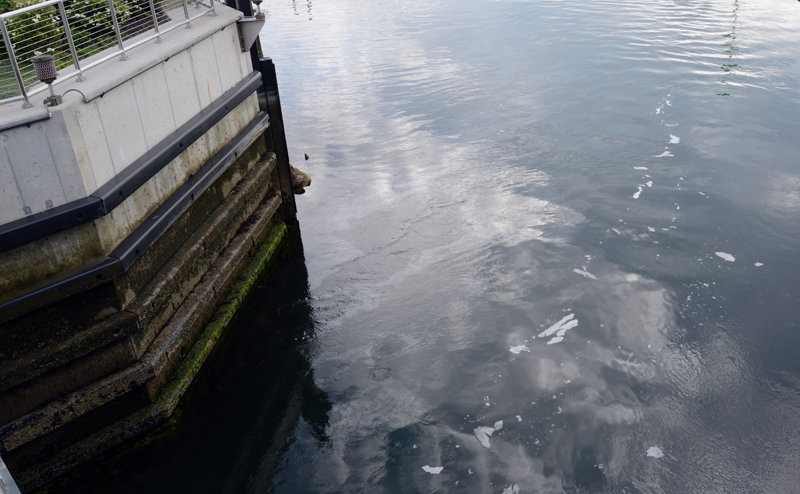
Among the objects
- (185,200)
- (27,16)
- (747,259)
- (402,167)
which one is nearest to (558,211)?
(747,259)

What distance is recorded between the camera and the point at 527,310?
885 cm

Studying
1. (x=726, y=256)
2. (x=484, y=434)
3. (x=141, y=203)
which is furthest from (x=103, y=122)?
(x=726, y=256)

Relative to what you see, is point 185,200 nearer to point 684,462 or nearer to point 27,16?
point 27,16

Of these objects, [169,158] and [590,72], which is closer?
[169,158]

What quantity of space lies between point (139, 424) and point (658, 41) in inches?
930

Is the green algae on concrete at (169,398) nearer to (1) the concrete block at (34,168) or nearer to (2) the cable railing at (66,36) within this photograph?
(1) the concrete block at (34,168)

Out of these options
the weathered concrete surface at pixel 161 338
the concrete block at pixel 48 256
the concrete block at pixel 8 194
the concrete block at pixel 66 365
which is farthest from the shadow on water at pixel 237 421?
the concrete block at pixel 8 194

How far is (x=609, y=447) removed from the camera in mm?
6496

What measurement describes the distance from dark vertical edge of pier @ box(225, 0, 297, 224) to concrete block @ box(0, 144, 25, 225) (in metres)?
5.48

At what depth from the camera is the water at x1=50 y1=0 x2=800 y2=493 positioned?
6.46m

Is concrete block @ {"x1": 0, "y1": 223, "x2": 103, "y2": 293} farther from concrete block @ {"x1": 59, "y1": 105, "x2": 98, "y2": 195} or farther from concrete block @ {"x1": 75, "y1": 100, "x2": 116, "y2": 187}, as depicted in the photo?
concrete block @ {"x1": 75, "y1": 100, "x2": 116, "y2": 187}

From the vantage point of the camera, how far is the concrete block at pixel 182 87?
705cm

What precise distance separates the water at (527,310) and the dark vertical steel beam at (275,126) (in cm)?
112

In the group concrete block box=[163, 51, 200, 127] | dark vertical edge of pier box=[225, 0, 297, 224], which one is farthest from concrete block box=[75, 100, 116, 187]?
dark vertical edge of pier box=[225, 0, 297, 224]
